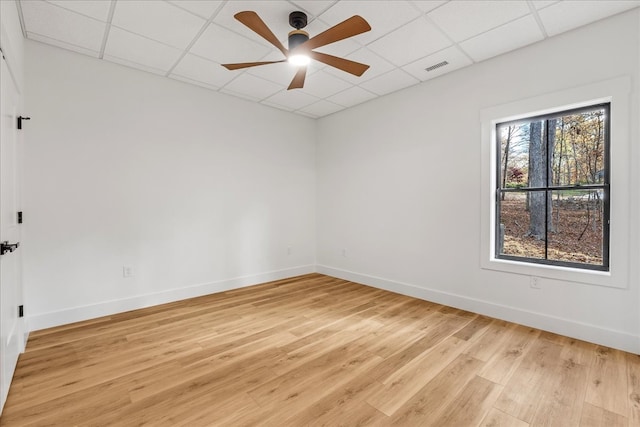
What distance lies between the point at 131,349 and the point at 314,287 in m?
2.56

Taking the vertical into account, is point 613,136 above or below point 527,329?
above

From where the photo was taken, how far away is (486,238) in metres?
3.42

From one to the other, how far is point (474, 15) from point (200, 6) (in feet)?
7.74

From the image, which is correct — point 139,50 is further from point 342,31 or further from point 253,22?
point 342,31

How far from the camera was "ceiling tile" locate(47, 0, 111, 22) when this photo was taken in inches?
97.0

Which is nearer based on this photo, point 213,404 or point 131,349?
point 213,404

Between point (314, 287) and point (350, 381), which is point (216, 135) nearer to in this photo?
point (314, 287)

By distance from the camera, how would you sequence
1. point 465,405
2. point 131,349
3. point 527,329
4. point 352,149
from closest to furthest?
point 465,405, point 131,349, point 527,329, point 352,149

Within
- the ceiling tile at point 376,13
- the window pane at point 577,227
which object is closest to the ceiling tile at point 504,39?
the ceiling tile at point 376,13

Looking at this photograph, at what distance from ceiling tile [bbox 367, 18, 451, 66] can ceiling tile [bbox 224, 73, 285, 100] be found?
1555 millimetres

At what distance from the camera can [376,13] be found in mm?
2604

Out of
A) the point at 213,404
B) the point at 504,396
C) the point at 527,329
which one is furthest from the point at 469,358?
the point at 213,404

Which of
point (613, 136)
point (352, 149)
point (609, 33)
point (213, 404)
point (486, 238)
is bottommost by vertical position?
point (213, 404)

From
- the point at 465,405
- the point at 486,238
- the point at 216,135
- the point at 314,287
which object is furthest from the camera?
the point at 314,287
